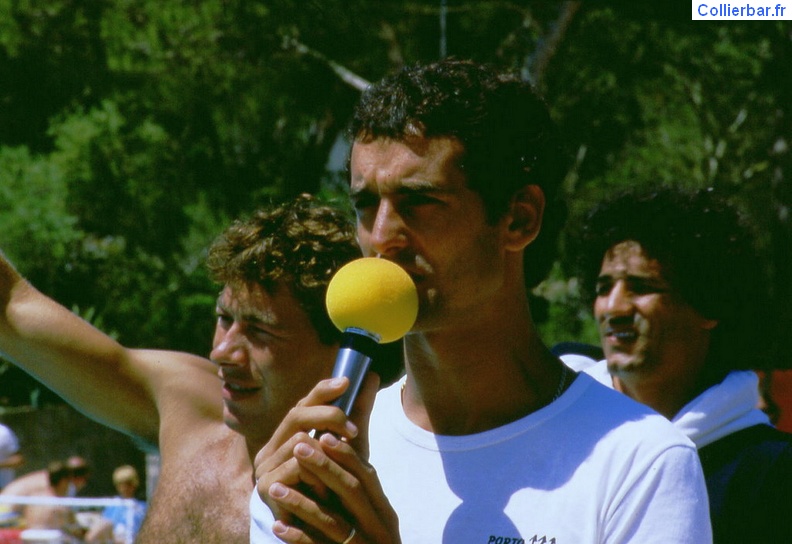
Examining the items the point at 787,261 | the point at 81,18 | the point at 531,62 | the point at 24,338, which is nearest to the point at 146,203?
the point at 81,18

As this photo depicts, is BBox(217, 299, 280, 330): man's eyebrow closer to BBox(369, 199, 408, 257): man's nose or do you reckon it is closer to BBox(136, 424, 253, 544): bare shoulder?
BBox(136, 424, 253, 544): bare shoulder

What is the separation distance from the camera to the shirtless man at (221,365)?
3395 mm

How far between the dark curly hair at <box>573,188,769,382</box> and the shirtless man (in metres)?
1.08

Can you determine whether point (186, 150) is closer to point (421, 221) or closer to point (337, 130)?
point (337, 130)

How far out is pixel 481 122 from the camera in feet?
6.89

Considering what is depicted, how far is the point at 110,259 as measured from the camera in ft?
48.1

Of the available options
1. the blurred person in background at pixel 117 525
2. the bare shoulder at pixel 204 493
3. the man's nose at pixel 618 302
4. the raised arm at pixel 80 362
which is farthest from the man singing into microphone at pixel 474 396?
the blurred person in background at pixel 117 525

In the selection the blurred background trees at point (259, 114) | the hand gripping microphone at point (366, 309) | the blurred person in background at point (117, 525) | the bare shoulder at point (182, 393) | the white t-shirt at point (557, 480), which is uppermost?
the blurred background trees at point (259, 114)

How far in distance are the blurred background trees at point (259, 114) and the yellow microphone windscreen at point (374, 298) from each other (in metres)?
8.54

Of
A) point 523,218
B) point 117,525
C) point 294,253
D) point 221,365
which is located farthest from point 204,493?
point 117,525

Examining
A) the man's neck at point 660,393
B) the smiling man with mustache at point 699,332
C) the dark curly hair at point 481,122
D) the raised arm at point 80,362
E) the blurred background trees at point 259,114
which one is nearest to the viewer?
the dark curly hair at point 481,122

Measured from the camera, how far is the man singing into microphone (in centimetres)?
181

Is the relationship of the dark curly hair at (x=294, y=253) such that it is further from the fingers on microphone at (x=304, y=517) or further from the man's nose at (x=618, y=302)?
the fingers on microphone at (x=304, y=517)

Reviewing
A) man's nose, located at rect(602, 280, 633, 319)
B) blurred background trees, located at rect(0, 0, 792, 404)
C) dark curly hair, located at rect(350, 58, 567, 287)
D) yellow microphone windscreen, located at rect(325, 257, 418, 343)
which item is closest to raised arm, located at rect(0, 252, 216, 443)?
man's nose, located at rect(602, 280, 633, 319)
